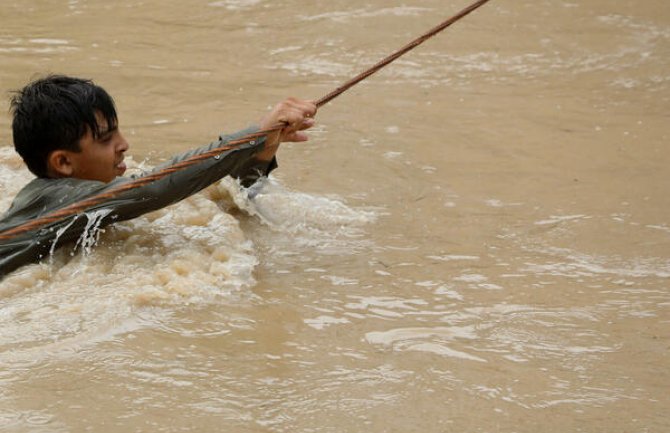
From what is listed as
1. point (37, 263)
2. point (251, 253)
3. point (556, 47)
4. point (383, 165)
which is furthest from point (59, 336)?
point (556, 47)

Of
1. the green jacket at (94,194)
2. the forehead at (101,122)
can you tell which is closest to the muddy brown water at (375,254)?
the green jacket at (94,194)

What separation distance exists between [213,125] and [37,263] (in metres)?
1.71

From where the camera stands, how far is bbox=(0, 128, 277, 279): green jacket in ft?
11.1

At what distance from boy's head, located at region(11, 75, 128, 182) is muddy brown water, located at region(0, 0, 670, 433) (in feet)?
0.88

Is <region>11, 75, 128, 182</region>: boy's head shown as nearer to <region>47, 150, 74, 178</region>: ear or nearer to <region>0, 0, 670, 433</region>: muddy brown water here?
<region>47, 150, 74, 178</region>: ear

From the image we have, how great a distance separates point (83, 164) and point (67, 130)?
0.13 metres

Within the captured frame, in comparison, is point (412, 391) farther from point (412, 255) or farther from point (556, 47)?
point (556, 47)

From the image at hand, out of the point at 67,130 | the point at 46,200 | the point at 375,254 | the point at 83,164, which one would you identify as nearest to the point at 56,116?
the point at 67,130

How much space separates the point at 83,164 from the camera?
3.62m

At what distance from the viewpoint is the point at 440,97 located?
5.46 metres

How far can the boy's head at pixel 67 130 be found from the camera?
3.56 m

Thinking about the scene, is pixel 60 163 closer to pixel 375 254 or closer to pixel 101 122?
pixel 101 122

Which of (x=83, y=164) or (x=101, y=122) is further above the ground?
(x=101, y=122)

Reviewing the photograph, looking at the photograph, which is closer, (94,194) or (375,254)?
(94,194)
